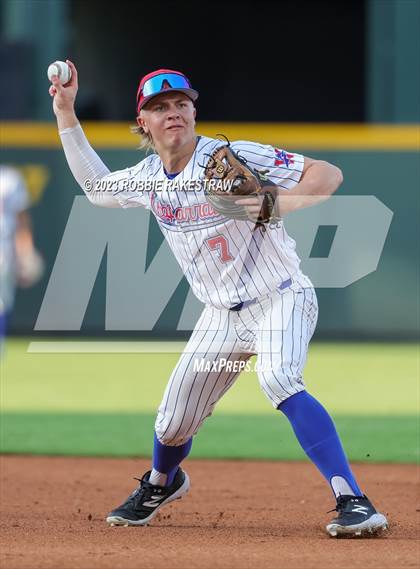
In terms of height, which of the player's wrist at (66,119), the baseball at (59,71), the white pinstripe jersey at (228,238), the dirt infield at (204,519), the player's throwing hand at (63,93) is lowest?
the dirt infield at (204,519)

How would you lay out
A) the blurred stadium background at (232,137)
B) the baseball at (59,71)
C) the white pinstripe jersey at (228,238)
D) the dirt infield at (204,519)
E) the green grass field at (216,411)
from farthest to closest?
the blurred stadium background at (232,137), the green grass field at (216,411), the baseball at (59,71), the white pinstripe jersey at (228,238), the dirt infield at (204,519)

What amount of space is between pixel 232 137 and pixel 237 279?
7494 mm

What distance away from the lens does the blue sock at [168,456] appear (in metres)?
5.25

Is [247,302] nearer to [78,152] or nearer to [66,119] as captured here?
[78,152]

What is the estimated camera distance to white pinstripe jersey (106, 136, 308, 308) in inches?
190

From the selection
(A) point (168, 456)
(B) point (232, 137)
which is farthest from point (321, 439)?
(B) point (232, 137)

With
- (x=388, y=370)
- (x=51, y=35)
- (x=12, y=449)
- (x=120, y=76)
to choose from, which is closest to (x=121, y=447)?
(x=12, y=449)

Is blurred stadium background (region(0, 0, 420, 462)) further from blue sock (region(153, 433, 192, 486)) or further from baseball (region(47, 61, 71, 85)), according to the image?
baseball (region(47, 61, 71, 85))

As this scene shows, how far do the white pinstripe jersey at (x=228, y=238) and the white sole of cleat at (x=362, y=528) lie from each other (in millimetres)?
986

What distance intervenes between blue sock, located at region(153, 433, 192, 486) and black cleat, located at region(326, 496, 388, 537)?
2.88 ft

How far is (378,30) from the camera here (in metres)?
13.5

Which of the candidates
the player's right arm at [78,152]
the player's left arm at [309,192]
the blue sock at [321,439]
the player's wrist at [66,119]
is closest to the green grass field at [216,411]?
the blue sock at [321,439]

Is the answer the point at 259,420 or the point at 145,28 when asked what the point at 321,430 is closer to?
the point at 259,420

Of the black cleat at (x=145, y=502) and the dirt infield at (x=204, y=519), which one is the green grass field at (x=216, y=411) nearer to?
the dirt infield at (x=204, y=519)
